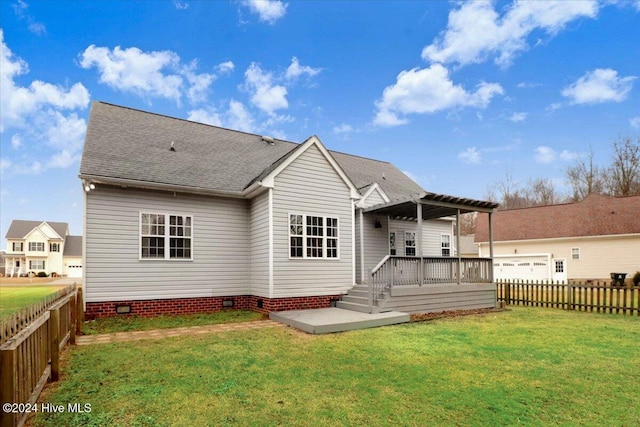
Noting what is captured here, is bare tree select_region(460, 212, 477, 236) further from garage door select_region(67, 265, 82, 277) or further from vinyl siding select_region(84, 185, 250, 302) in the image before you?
garage door select_region(67, 265, 82, 277)

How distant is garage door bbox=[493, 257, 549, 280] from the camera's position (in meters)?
25.3

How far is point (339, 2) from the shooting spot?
17.6 m

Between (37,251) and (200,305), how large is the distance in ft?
172

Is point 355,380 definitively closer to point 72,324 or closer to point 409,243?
point 72,324

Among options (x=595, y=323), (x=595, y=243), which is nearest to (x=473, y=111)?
(x=595, y=243)

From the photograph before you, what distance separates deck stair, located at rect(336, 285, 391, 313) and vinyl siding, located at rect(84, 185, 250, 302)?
346 cm

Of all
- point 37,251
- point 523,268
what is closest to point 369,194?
point 523,268

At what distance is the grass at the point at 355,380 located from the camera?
150 inches

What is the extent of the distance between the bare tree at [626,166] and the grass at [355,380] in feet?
113

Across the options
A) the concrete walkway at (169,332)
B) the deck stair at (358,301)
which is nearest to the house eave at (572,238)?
the deck stair at (358,301)

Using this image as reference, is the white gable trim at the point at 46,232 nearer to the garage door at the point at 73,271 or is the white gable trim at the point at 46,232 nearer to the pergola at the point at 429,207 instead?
the garage door at the point at 73,271

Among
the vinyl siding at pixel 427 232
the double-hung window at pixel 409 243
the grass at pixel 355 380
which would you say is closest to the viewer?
the grass at pixel 355 380

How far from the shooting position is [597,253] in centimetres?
2362

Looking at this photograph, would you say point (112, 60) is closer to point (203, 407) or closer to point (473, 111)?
point (203, 407)
